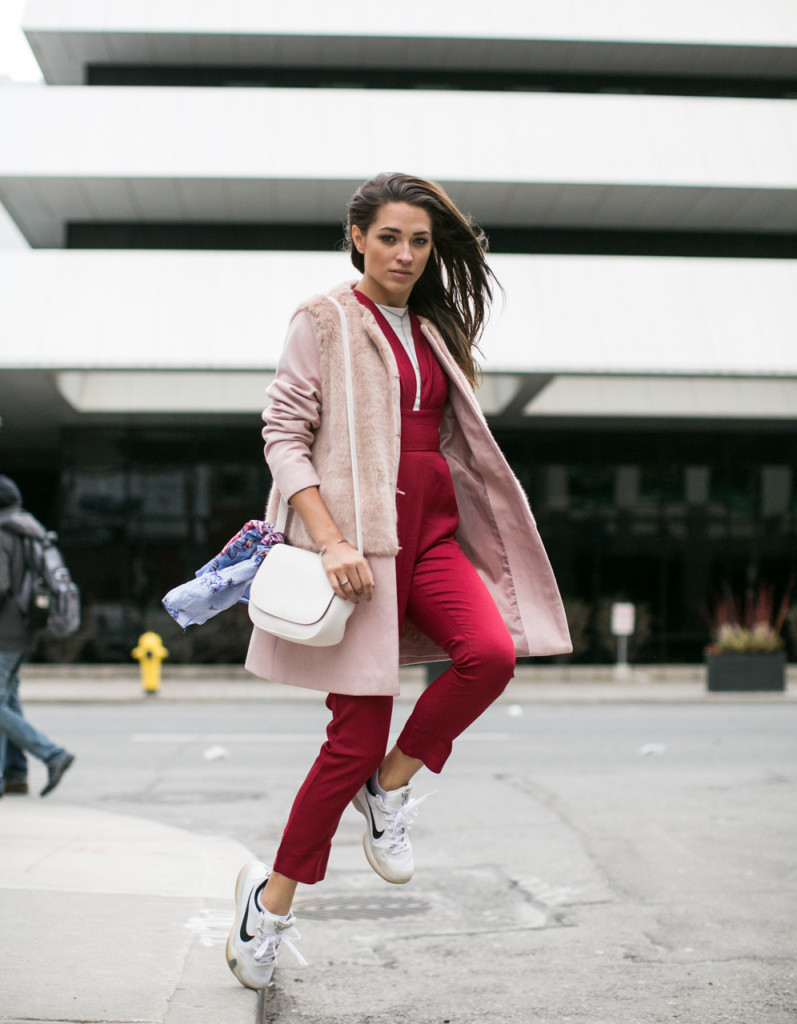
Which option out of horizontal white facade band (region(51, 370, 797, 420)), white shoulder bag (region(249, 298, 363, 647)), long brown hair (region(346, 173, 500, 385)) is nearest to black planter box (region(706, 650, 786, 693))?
horizontal white facade band (region(51, 370, 797, 420))

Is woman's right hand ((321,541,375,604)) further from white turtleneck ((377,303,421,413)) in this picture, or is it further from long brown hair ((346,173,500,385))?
long brown hair ((346,173,500,385))

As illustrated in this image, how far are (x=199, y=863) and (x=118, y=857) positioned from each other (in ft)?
1.32

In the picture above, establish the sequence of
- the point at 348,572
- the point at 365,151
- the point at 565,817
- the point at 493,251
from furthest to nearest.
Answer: the point at 493,251 < the point at 365,151 < the point at 565,817 < the point at 348,572

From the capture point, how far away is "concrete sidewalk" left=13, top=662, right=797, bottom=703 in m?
15.6

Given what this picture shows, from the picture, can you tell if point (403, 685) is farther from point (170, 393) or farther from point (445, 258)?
point (445, 258)

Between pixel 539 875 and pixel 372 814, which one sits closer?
pixel 372 814

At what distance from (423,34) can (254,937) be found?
20591mm

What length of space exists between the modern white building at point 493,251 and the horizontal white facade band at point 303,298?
5 centimetres

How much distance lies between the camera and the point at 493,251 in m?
22.2

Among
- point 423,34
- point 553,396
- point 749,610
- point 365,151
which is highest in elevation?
point 423,34

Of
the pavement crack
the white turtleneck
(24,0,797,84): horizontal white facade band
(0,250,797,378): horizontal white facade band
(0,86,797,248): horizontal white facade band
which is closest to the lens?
the white turtleneck

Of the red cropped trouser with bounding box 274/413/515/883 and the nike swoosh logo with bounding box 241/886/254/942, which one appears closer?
the red cropped trouser with bounding box 274/413/515/883

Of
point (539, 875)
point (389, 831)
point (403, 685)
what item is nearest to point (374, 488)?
point (389, 831)

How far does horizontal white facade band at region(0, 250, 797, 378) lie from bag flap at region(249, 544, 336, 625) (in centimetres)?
1492
